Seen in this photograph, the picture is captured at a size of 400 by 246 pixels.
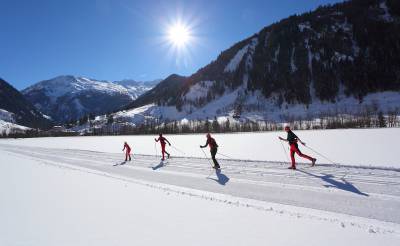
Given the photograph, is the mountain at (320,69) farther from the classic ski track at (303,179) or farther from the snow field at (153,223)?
the snow field at (153,223)

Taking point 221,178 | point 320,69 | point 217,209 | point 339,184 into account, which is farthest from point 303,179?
point 320,69

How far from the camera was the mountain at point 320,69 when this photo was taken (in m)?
128

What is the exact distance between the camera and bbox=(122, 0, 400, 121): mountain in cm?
12795

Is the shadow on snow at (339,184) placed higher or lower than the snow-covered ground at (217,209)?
higher

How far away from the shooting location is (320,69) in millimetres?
149375

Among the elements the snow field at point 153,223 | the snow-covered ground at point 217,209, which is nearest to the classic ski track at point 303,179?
the snow-covered ground at point 217,209

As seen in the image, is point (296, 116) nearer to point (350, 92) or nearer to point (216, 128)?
point (350, 92)

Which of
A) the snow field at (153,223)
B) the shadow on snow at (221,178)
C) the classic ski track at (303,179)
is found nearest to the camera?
the snow field at (153,223)

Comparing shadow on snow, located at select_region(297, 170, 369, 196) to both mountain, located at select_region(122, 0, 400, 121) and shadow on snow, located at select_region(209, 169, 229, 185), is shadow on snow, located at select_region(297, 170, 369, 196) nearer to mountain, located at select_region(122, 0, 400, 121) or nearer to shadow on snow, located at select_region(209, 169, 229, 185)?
shadow on snow, located at select_region(209, 169, 229, 185)

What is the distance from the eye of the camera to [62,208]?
9414mm

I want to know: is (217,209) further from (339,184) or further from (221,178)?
(221,178)

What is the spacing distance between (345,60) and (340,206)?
154 m

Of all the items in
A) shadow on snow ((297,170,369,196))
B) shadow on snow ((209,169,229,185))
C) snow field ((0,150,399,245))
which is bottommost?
snow field ((0,150,399,245))

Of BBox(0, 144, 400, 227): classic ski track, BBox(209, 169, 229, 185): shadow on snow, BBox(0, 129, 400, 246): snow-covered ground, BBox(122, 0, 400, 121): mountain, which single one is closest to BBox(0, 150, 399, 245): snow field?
BBox(0, 129, 400, 246): snow-covered ground
